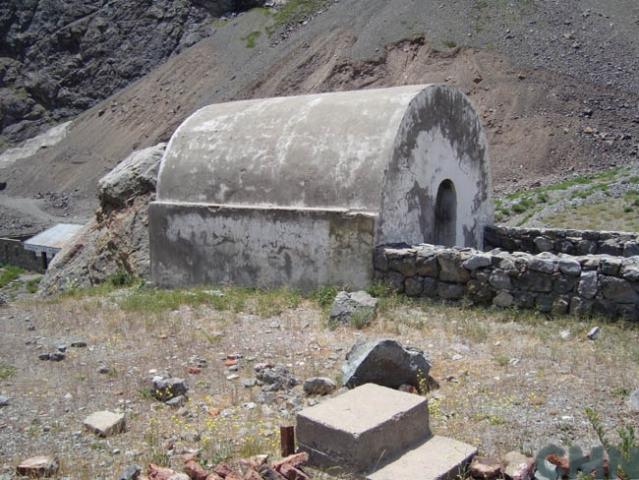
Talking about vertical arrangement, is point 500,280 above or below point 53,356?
above

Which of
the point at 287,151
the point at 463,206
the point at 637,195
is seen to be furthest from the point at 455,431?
the point at 637,195

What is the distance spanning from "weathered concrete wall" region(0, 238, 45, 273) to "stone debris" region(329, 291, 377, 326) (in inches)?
672

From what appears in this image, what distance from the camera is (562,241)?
11.4 metres

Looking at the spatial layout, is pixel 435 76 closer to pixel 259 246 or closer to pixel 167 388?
pixel 259 246

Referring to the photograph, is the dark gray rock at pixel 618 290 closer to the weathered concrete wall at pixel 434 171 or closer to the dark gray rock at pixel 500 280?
the dark gray rock at pixel 500 280

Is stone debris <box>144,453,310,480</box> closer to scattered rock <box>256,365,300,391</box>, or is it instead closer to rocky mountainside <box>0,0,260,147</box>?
scattered rock <box>256,365,300,391</box>

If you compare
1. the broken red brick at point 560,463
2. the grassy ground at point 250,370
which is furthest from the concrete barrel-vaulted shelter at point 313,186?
the broken red brick at point 560,463

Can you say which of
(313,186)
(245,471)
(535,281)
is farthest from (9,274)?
(245,471)

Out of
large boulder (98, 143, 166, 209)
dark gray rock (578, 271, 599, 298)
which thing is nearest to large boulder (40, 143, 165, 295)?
large boulder (98, 143, 166, 209)

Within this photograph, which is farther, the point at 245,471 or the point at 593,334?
the point at 593,334

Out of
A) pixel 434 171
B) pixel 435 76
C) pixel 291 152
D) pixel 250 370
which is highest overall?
pixel 435 76

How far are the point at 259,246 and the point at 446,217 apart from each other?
3304mm

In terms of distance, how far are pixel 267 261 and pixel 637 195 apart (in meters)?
12.3

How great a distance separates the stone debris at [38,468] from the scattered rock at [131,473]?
0.52 m
